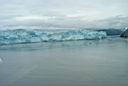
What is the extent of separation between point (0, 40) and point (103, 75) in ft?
85.7

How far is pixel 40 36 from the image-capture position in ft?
126

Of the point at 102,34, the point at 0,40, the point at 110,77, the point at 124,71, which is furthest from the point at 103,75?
the point at 102,34

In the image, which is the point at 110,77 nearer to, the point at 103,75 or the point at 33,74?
the point at 103,75

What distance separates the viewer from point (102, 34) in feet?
137

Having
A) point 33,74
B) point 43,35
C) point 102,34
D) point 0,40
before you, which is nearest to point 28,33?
point 43,35

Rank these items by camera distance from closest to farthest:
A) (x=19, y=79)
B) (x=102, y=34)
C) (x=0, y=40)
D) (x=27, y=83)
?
(x=27, y=83)
(x=19, y=79)
(x=0, y=40)
(x=102, y=34)

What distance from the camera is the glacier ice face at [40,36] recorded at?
3450 centimetres

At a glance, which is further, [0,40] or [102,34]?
[102,34]

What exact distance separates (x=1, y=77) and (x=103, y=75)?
3.48 m

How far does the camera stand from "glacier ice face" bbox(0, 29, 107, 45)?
3450cm

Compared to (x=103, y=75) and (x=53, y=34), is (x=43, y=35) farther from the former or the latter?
(x=103, y=75)

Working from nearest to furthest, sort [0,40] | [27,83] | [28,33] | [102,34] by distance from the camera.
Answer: [27,83] < [0,40] < [28,33] < [102,34]

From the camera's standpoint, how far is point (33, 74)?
9.16m

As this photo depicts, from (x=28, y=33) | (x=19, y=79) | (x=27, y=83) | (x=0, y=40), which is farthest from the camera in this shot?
(x=28, y=33)
